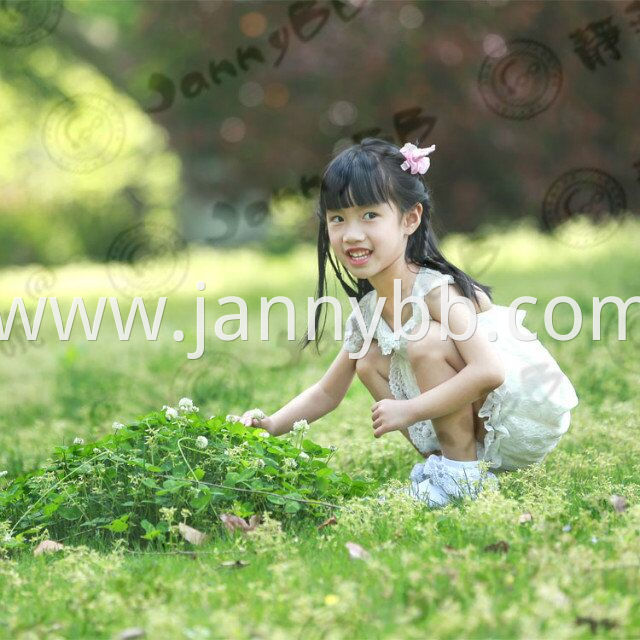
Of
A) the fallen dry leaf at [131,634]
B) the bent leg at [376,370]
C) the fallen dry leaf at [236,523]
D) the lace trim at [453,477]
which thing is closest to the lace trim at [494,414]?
→ the lace trim at [453,477]

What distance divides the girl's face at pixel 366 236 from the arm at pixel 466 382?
314 millimetres

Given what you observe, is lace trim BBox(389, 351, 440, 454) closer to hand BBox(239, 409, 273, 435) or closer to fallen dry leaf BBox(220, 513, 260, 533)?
hand BBox(239, 409, 273, 435)

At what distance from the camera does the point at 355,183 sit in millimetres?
3162

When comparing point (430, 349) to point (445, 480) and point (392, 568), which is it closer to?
point (445, 480)

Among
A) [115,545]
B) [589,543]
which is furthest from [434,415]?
[115,545]

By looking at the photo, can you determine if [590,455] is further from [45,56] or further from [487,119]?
[45,56]

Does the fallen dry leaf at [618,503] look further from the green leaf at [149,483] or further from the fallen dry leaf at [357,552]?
the green leaf at [149,483]

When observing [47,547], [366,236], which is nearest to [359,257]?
[366,236]

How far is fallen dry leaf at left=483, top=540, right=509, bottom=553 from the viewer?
7.85 feet

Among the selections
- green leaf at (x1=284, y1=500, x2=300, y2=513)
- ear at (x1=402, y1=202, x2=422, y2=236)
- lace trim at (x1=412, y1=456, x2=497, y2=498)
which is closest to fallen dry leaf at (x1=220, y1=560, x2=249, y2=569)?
green leaf at (x1=284, y1=500, x2=300, y2=513)

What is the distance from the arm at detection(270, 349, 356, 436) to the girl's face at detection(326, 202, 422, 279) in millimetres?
357

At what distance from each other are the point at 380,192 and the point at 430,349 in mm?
475

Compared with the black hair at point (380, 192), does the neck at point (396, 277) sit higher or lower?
lower

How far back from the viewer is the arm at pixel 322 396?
348cm
